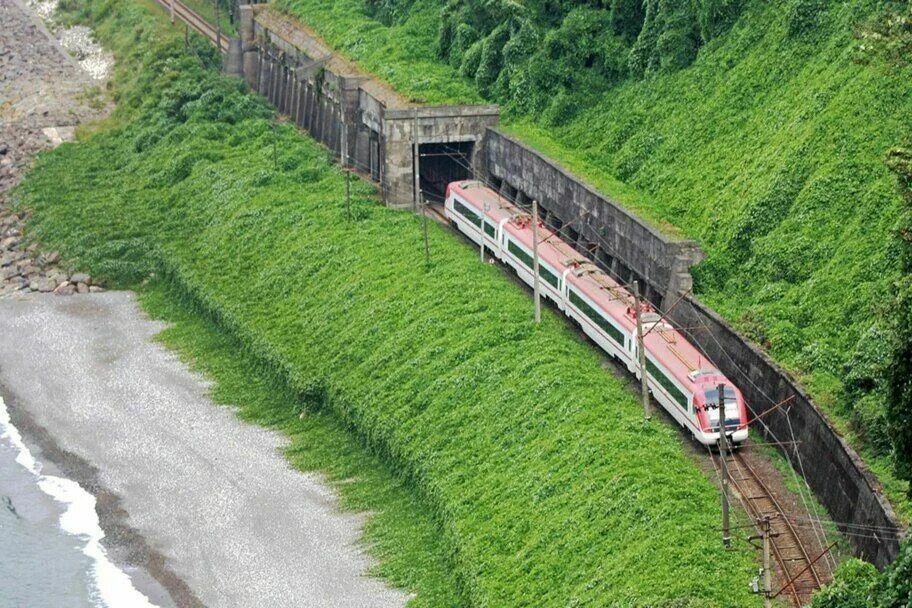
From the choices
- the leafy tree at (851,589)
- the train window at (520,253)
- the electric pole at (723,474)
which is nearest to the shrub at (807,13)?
the train window at (520,253)

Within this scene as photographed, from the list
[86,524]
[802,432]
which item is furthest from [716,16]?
[86,524]

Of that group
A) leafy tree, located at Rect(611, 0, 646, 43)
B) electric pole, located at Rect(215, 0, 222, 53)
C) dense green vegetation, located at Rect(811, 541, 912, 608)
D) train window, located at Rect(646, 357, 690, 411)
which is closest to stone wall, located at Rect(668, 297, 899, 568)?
train window, located at Rect(646, 357, 690, 411)

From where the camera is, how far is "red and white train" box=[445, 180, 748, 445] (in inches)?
2314

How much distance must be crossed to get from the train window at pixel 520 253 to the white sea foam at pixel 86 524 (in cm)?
2063

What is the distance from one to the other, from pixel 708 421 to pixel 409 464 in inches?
509

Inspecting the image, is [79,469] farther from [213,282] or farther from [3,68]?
[3,68]

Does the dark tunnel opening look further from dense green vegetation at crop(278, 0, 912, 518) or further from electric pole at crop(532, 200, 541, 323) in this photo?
electric pole at crop(532, 200, 541, 323)

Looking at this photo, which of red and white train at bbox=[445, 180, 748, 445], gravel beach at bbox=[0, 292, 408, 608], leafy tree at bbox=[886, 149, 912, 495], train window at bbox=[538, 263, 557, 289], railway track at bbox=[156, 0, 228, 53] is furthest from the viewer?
railway track at bbox=[156, 0, 228, 53]

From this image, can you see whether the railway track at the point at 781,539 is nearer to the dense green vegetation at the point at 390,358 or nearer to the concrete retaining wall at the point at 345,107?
the dense green vegetation at the point at 390,358

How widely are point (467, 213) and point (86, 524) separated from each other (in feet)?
82.4

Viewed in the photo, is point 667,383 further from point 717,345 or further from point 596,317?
point 596,317

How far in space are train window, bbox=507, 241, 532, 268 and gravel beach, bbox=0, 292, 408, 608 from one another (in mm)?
13010

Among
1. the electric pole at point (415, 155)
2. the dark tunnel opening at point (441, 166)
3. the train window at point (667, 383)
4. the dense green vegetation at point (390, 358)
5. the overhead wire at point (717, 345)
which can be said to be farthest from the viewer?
the dark tunnel opening at point (441, 166)

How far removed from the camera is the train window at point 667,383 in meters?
60.0
